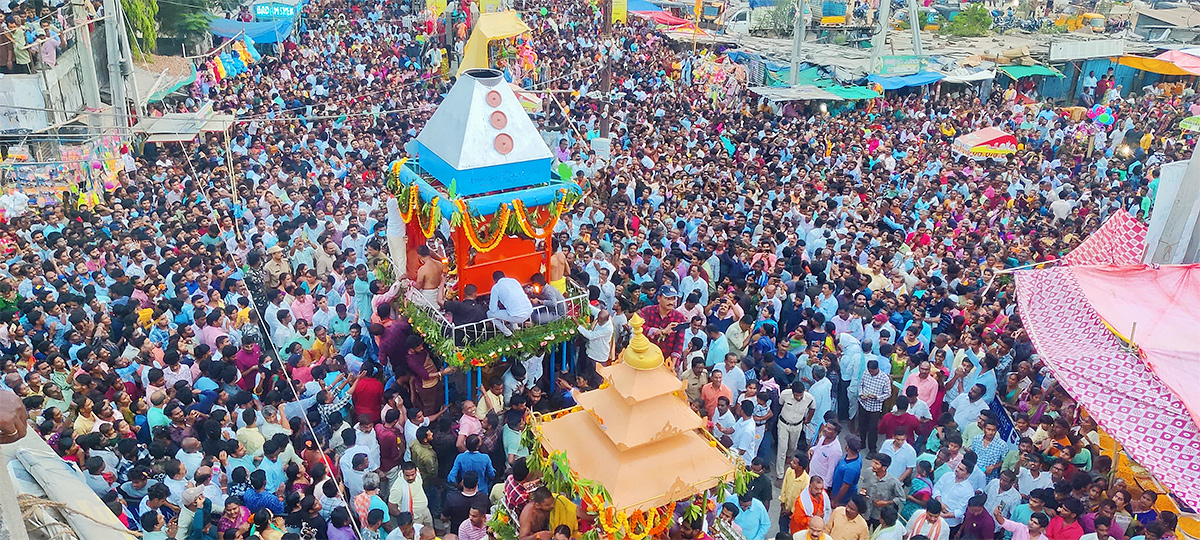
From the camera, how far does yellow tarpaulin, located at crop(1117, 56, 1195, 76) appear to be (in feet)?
76.6

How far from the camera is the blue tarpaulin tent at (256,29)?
2584 cm

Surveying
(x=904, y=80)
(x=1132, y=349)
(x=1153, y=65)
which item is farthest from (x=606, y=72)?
(x=1132, y=349)

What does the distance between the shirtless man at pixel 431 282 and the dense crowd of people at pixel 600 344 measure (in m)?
0.41

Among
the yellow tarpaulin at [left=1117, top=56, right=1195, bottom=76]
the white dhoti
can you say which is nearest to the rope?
the white dhoti

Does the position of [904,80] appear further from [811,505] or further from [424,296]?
[811,505]

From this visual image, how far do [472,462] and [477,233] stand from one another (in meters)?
2.62

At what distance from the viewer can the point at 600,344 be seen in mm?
9453

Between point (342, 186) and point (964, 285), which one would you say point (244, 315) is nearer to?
point (342, 186)

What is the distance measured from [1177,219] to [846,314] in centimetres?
306

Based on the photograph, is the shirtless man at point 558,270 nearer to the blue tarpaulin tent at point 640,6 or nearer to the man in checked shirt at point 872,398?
→ the man in checked shirt at point 872,398

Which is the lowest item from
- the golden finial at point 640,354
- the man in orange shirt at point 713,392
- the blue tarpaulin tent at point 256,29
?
the blue tarpaulin tent at point 256,29

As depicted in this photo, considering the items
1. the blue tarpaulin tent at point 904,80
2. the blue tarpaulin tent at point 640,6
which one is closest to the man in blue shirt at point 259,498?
the blue tarpaulin tent at point 904,80

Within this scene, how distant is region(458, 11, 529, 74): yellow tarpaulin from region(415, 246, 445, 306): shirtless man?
12.2 m

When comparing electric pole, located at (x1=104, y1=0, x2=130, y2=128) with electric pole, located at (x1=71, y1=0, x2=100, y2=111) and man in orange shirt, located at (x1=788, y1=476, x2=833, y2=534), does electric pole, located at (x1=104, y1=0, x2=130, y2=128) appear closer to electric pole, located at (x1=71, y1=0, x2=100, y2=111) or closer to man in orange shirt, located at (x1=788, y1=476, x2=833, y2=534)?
electric pole, located at (x1=71, y1=0, x2=100, y2=111)
